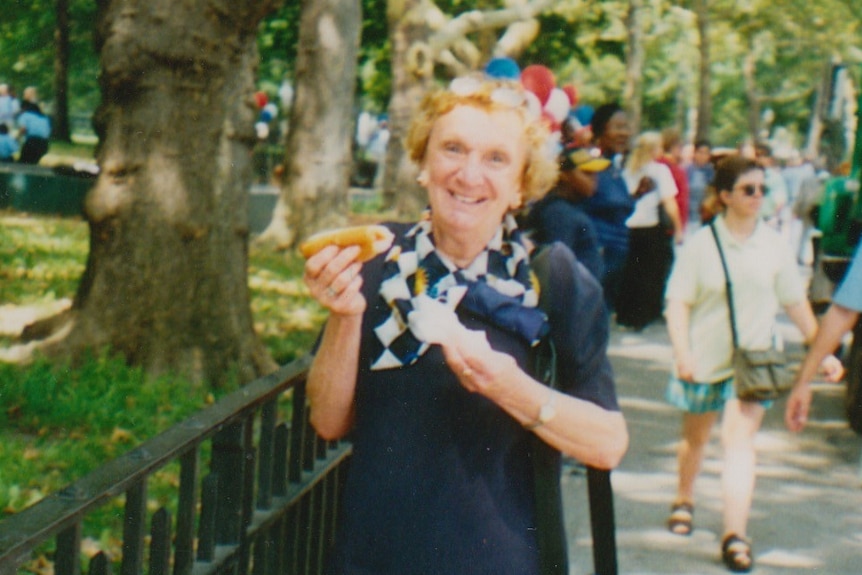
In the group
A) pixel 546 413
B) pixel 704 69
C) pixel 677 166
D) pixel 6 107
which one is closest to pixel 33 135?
pixel 6 107

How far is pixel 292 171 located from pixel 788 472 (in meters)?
8.54

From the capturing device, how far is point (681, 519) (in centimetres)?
625

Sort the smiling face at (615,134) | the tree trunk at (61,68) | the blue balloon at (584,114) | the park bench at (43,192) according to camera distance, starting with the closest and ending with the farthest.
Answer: the smiling face at (615,134) < the blue balloon at (584,114) < the park bench at (43,192) < the tree trunk at (61,68)

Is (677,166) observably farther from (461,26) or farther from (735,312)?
(735,312)

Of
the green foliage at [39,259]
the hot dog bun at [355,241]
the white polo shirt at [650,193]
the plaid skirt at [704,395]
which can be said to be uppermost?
the hot dog bun at [355,241]

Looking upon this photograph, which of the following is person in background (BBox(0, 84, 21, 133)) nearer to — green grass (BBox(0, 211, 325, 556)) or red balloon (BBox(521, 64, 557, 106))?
green grass (BBox(0, 211, 325, 556))

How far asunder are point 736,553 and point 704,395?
734 mm

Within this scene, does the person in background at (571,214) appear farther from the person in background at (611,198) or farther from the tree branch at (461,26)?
the tree branch at (461,26)

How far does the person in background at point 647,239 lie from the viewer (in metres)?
10.8

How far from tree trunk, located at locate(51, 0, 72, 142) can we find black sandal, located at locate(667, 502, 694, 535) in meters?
37.4

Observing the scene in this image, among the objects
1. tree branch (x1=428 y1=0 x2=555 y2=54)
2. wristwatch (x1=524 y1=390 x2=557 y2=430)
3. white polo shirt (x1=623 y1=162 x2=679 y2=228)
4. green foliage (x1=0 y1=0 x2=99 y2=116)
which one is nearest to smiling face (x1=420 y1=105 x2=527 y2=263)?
wristwatch (x1=524 y1=390 x2=557 y2=430)

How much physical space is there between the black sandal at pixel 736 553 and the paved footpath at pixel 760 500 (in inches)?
2.6

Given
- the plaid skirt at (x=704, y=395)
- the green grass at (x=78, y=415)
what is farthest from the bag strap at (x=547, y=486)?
the plaid skirt at (x=704, y=395)

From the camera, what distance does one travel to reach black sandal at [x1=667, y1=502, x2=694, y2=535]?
6230mm
